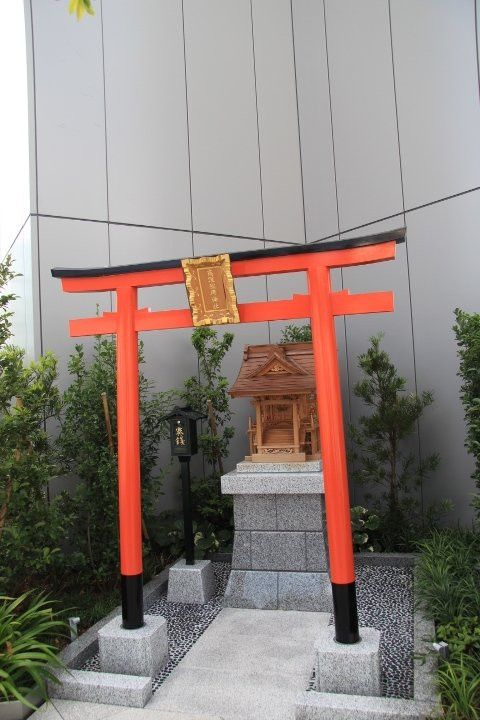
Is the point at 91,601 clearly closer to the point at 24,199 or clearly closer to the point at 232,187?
the point at 24,199

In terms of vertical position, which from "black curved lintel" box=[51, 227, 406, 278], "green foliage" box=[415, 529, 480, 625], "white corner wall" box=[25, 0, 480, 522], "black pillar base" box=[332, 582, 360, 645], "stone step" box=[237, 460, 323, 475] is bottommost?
"green foliage" box=[415, 529, 480, 625]

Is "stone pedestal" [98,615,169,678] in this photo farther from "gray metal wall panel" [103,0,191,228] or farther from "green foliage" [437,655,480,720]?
"gray metal wall panel" [103,0,191,228]

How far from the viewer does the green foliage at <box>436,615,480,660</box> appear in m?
3.71

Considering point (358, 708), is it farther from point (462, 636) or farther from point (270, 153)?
point (270, 153)

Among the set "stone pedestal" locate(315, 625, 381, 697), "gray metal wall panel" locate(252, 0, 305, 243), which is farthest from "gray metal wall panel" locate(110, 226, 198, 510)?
"stone pedestal" locate(315, 625, 381, 697)

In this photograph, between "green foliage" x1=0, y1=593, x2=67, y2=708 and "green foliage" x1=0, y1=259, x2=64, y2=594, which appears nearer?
"green foliage" x1=0, y1=593, x2=67, y2=708

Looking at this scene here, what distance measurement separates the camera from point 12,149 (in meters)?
7.10

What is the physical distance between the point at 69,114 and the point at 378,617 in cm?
711

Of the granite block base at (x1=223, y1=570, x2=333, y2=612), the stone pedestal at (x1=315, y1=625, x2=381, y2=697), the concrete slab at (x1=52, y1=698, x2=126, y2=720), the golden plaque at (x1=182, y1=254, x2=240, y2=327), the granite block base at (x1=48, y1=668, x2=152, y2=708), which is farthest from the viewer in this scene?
the granite block base at (x1=223, y1=570, x2=333, y2=612)

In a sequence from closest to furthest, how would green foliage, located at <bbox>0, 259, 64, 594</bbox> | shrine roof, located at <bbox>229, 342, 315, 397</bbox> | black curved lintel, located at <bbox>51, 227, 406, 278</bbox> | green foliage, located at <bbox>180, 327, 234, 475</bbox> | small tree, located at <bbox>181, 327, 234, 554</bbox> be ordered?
black curved lintel, located at <bbox>51, 227, 406, 278</bbox> → green foliage, located at <bbox>0, 259, 64, 594</bbox> → shrine roof, located at <bbox>229, 342, 315, 397</bbox> → small tree, located at <bbox>181, 327, 234, 554</bbox> → green foliage, located at <bbox>180, 327, 234, 475</bbox>

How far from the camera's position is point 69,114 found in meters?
6.99

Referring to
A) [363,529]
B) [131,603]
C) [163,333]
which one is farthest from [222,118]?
[131,603]

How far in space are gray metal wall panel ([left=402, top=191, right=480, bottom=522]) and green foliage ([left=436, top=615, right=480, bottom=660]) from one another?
2986 millimetres

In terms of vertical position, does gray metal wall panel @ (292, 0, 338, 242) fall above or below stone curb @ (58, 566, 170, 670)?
above
